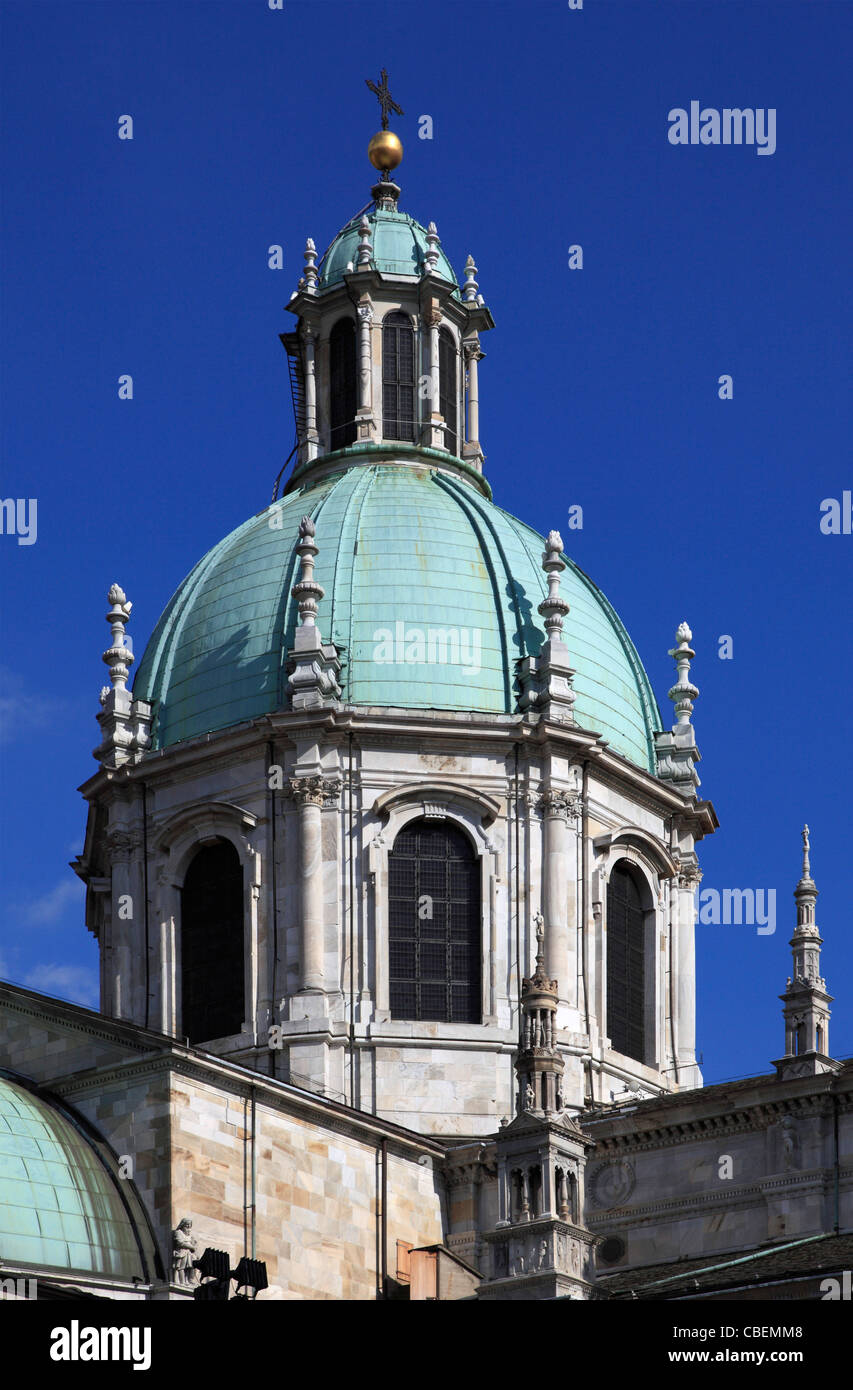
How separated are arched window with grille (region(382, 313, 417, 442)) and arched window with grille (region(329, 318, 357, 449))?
0.91 metres

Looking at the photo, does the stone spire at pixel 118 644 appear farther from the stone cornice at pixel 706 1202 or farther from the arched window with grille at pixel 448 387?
the stone cornice at pixel 706 1202

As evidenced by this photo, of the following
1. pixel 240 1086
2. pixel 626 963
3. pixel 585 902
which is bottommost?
pixel 240 1086

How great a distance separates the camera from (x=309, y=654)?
222 feet

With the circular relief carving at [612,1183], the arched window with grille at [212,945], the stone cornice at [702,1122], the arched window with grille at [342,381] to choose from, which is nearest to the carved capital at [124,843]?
the arched window with grille at [212,945]

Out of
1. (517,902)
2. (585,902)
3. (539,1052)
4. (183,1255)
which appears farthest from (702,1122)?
(183,1255)

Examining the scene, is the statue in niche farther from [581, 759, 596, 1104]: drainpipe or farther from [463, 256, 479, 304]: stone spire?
[463, 256, 479, 304]: stone spire

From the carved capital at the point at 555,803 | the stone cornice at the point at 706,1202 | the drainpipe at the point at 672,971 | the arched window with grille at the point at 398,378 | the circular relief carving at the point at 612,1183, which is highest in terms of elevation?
the arched window with grille at the point at 398,378

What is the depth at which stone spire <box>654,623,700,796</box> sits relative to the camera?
237ft

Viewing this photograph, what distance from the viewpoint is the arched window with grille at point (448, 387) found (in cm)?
7662

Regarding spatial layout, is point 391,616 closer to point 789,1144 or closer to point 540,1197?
point 789,1144

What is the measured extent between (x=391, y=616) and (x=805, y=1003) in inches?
633

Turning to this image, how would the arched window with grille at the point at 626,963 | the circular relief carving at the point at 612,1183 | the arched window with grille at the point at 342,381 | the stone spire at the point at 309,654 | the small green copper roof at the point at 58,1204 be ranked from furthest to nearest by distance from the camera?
the arched window with grille at the point at 342,381 → the arched window with grille at the point at 626,963 → the stone spire at the point at 309,654 → the circular relief carving at the point at 612,1183 → the small green copper roof at the point at 58,1204

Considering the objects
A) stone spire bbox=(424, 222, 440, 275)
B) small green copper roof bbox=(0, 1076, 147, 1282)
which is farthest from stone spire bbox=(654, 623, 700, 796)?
small green copper roof bbox=(0, 1076, 147, 1282)

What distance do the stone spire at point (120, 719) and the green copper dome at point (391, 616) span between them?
1.47 feet
